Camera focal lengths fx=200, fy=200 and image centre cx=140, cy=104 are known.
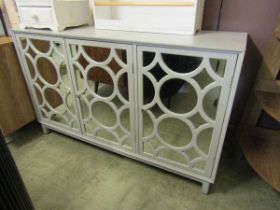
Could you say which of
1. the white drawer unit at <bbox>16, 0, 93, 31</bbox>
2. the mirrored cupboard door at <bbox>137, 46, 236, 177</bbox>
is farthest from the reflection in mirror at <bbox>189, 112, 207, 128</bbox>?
the white drawer unit at <bbox>16, 0, 93, 31</bbox>

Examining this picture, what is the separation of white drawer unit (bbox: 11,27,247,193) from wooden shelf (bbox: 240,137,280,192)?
0.24 meters

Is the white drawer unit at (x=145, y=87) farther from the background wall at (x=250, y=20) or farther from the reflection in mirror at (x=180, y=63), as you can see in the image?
the background wall at (x=250, y=20)

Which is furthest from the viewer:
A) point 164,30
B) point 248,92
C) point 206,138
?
point 248,92

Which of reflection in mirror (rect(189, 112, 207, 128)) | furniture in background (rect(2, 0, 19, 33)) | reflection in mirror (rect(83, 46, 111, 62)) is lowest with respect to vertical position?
reflection in mirror (rect(189, 112, 207, 128))

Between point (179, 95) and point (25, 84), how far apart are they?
3.83ft

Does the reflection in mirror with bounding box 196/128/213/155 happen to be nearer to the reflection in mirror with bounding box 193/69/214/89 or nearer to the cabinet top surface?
the reflection in mirror with bounding box 193/69/214/89

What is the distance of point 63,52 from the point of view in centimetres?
123

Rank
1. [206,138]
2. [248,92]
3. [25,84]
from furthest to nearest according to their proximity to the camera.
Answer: [25,84]
[248,92]
[206,138]

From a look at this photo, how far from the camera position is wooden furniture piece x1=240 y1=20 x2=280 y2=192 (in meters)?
1.00

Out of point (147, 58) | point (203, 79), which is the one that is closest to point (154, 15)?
point (147, 58)

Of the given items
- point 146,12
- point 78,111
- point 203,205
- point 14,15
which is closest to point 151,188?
point 203,205

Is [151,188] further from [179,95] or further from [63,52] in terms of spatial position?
[63,52]

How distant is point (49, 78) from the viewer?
5.14 feet

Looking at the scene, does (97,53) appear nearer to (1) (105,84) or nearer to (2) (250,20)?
(1) (105,84)
